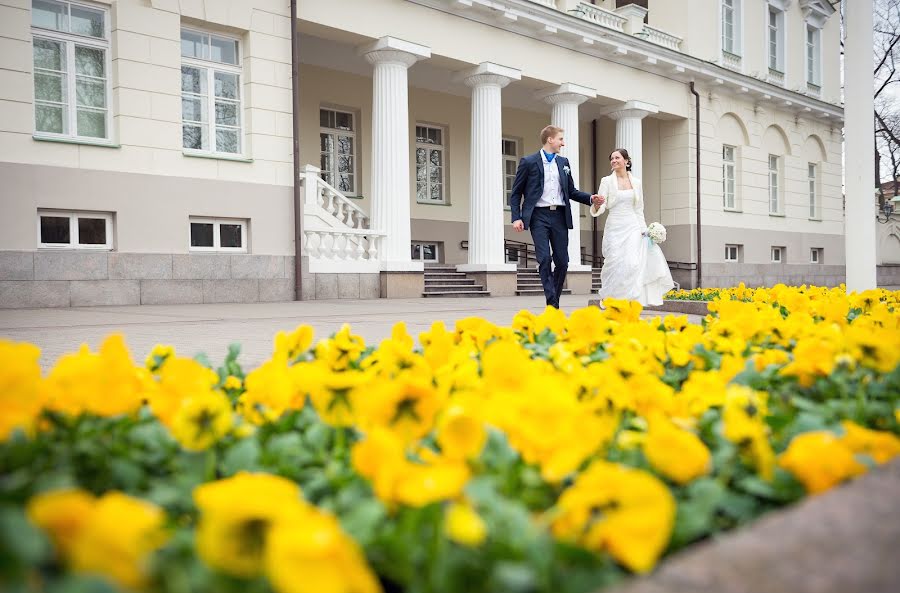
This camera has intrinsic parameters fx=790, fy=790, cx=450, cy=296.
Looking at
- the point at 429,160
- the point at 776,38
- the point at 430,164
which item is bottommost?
the point at 430,164

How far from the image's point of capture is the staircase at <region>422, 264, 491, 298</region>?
54.5 feet

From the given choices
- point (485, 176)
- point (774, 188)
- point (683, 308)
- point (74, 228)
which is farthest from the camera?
point (774, 188)

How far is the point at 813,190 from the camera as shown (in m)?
29.9

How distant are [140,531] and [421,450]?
2.02ft

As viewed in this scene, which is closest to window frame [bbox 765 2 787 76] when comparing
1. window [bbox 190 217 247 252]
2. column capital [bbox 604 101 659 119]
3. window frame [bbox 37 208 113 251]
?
column capital [bbox 604 101 659 119]

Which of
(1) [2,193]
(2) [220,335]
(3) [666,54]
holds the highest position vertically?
(3) [666,54]

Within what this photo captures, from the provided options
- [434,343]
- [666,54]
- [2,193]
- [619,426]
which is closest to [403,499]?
[619,426]

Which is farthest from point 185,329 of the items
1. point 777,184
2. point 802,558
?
point 777,184

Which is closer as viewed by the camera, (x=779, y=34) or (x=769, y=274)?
(x=769, y=274)

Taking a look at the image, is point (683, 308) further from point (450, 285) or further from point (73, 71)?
point (73, 71)

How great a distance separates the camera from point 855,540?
0.90 metres

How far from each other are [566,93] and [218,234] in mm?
9952

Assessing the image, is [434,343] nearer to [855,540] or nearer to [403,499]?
[403,499]

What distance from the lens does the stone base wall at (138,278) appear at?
1104 cm
